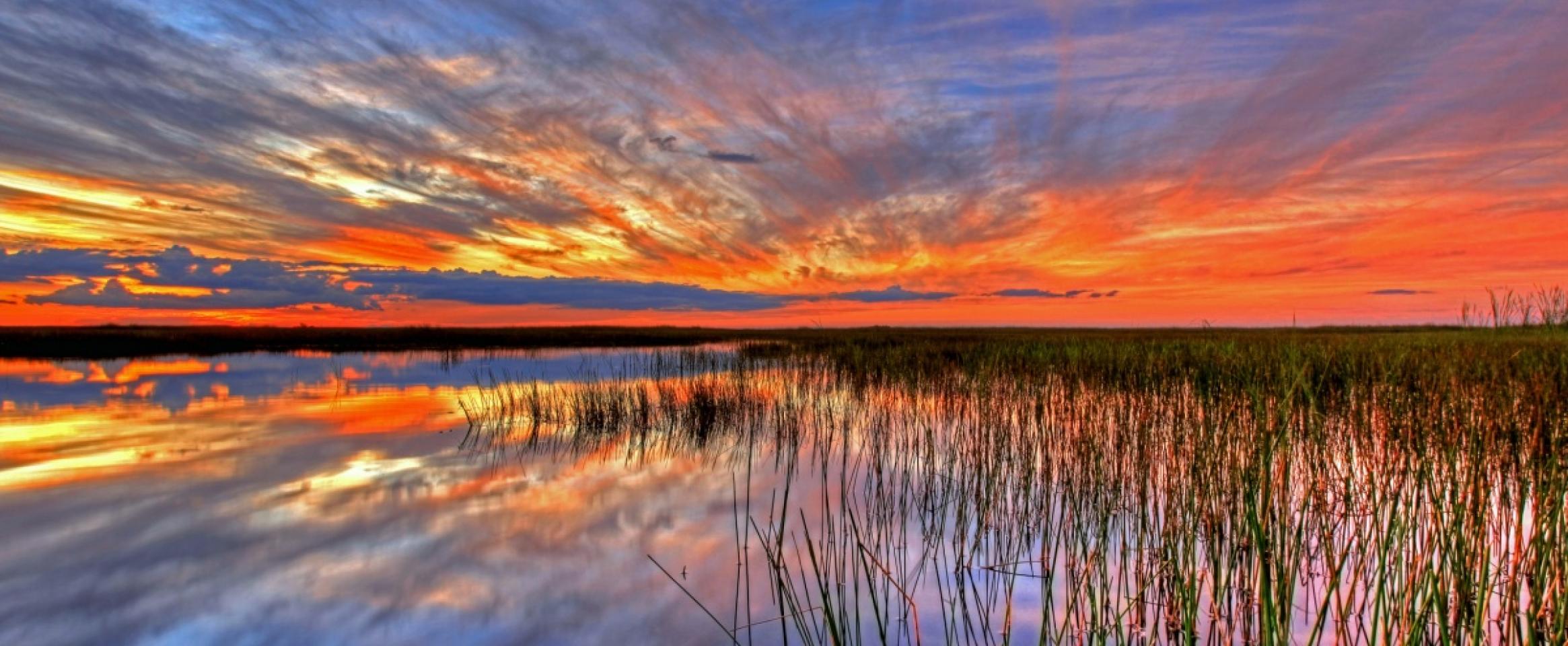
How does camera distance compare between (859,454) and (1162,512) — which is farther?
(859,454)

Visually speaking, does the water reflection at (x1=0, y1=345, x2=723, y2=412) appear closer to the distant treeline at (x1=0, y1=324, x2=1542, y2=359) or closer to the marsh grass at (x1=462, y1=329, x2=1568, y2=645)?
the distant treeline at (x1=0, y1=324, x2=1542, y2=359)

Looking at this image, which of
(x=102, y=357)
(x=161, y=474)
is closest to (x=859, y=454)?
(x=161, y=474)

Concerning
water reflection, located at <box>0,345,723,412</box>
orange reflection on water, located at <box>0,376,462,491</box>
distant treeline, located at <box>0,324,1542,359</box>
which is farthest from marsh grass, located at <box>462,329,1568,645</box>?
distant treeline, located at <box>0,324,1542,359</box>

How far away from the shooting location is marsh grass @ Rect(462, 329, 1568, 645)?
338 centimetres

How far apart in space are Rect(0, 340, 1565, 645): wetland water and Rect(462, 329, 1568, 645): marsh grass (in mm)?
50

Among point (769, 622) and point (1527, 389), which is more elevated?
point (1527, 389)

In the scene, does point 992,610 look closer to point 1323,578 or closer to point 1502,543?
point 1323,578

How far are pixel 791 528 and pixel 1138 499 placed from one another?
10.1 ft

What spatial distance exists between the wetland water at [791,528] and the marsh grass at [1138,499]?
0.05 m

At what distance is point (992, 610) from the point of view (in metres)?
4.32

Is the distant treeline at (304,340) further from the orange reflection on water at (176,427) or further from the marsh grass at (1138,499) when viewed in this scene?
the marsh grass at (1138,499)

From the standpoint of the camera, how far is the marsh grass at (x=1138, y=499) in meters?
3.38

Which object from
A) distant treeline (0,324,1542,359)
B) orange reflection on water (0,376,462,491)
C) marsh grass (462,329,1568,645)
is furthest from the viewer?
distant treeline (0,324,1542,359)

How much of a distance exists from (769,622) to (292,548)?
4435 mm
